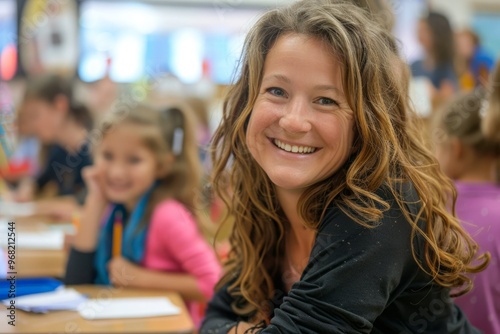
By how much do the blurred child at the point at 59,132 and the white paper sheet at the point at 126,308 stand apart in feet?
5.44

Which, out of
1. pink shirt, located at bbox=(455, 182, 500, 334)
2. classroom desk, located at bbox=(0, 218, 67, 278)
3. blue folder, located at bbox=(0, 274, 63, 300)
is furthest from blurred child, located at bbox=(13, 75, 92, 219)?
pink shirt, located at bbox=(455, 182, 500, 334)

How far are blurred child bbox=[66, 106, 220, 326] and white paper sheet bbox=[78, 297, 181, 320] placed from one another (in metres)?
0.21

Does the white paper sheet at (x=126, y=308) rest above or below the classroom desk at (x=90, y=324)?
below

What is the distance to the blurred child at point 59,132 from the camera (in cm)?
326

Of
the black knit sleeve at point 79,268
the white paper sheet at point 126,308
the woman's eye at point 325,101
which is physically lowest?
the black knit sleeve at point 79,268

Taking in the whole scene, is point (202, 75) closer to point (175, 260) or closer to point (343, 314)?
point (175, 260)

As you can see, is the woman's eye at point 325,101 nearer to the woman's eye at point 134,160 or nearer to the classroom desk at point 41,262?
the woman's eye at point 134,160

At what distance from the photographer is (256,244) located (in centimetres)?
112

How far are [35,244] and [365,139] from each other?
1.67 metres

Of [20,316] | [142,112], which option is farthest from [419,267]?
[142,112]

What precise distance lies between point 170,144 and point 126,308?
2.33 ft

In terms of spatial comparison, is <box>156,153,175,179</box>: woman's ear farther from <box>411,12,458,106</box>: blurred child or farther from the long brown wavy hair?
<box>411,12,458,106</box>: blurred child

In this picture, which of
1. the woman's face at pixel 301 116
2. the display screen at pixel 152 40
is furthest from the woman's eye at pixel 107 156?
the display screen at pixel 152 40

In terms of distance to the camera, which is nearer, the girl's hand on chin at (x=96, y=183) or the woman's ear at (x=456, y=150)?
the woman's ear at (x=456, y=150)
